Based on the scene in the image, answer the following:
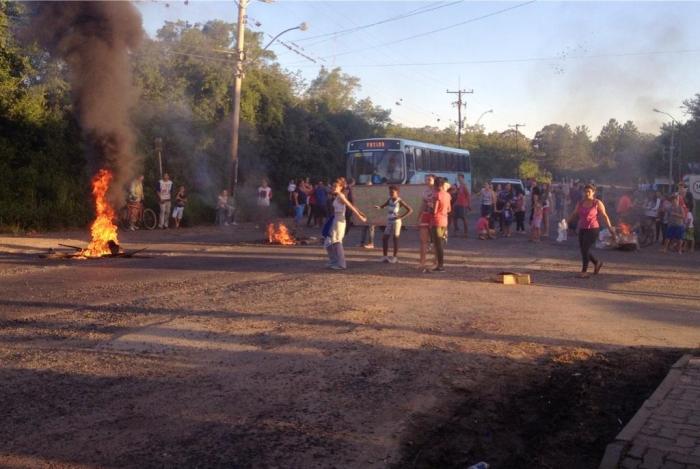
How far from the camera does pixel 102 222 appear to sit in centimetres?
1515

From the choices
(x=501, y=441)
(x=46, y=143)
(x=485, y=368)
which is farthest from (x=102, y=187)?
(x=501, y=441)

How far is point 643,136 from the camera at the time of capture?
301 ft

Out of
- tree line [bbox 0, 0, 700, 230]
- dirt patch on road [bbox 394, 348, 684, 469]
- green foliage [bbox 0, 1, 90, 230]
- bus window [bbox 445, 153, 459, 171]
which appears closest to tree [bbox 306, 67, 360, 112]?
tree line [bbox 0, 0, 700, 230]

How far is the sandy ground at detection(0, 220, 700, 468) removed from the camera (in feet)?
14.9

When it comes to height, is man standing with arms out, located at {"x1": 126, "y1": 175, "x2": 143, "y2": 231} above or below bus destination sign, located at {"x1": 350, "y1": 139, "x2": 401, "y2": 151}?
below

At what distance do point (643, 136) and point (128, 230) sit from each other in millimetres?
83726

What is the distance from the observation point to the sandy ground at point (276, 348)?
179 inches

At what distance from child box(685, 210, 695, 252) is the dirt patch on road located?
43.6ft

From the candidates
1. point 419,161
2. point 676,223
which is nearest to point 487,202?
point 676,223

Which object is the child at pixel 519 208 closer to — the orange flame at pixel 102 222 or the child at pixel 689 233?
the child at pixel 689 233

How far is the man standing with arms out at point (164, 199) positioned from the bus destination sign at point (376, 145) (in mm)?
8328

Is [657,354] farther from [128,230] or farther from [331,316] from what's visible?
→ [128,230]

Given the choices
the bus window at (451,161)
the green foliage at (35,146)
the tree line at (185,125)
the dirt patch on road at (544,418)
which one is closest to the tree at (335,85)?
the tree line at (185,125)

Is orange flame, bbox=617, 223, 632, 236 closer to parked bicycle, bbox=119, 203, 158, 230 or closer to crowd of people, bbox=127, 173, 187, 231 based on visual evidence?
crowd of people, bbox=127, 173, 187, 231
